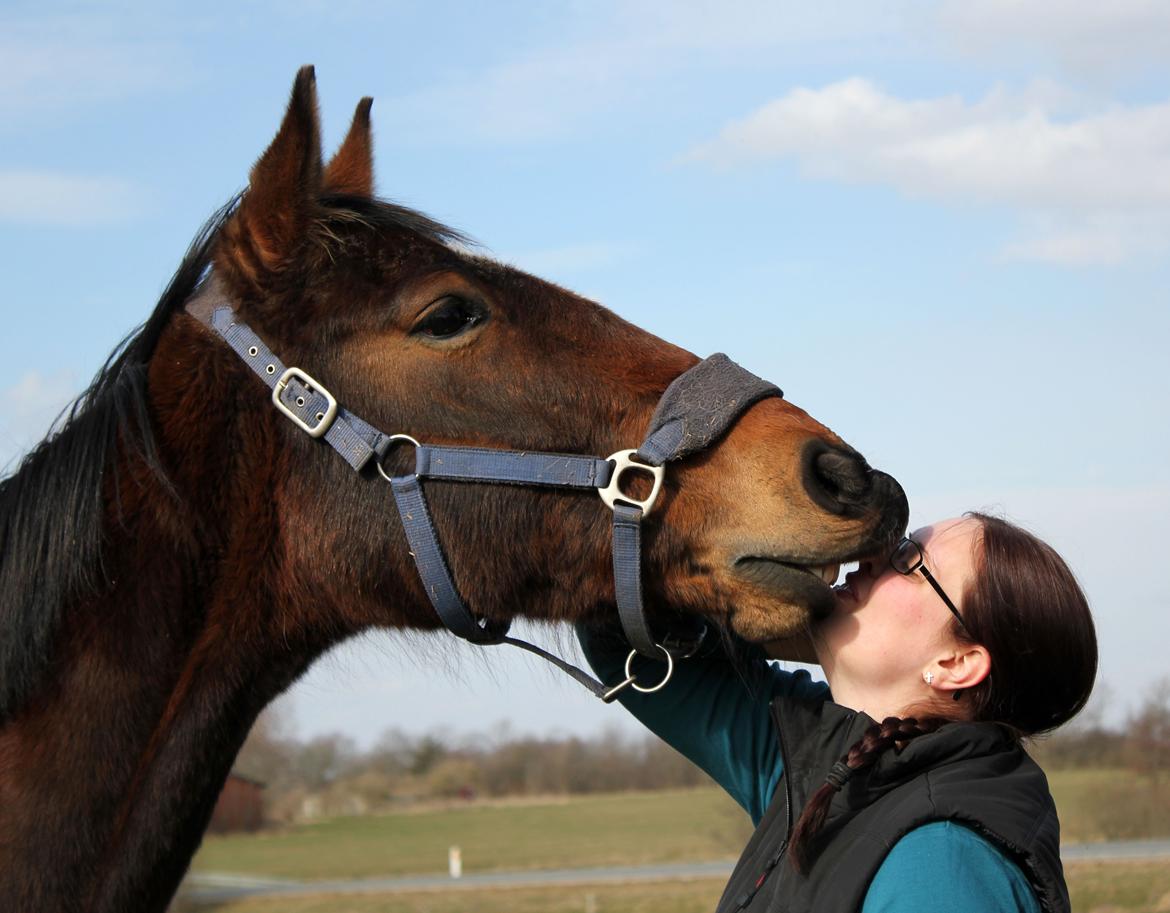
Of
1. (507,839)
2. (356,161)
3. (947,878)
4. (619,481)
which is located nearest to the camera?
(947,878)

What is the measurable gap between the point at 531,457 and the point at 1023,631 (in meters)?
1.22

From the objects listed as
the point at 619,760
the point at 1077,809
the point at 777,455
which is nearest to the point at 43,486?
the point at 777,455

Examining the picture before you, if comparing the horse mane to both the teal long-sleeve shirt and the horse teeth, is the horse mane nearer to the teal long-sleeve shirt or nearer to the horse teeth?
the teal long-sleeve shirt

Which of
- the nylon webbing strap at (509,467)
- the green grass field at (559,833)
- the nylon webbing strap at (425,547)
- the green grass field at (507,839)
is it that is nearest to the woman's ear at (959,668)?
the nylon webbing strap at (509,467)

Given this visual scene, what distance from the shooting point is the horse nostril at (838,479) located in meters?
2.82

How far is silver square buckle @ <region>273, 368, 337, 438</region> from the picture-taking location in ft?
9.86

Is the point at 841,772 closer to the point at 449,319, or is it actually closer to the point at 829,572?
the point at 829,572

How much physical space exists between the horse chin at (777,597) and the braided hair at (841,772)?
1.05 ft

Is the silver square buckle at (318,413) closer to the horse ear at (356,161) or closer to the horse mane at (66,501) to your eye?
the horse mane at (66,501)

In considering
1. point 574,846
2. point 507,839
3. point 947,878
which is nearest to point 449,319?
point 947,878

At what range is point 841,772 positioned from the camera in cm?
255

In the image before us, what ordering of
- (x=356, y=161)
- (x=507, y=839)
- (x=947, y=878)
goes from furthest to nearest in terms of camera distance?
(x=507, y=839) → (x=356, y=161) → (x=947, y=878)

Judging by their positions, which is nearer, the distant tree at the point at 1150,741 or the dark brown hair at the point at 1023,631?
the dark brown hair at the point at 1023,631

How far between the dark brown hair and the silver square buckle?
57.9 inches
